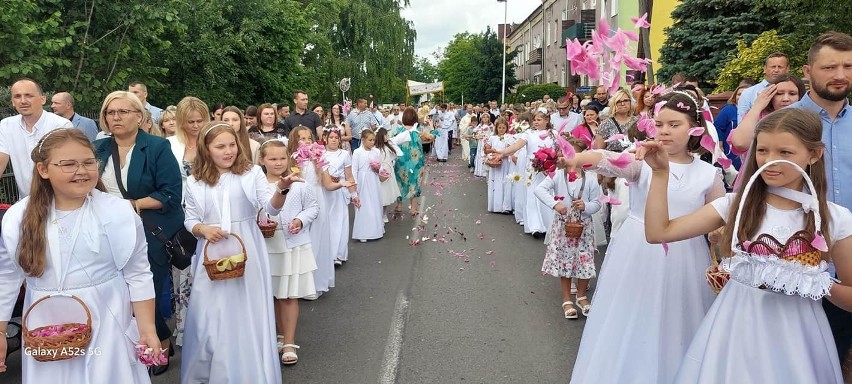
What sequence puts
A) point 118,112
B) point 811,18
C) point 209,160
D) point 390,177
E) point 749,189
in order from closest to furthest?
point 749,189 → point 209,160 → point 118,112 → point 811,18 → point 390,177

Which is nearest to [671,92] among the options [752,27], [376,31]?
[752,27]

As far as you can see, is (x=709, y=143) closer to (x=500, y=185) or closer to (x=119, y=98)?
(x=119, y=98)

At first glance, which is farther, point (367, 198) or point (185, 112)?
point (367, 198)

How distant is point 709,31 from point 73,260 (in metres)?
16.9

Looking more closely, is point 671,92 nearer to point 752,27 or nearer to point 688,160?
point 688,160

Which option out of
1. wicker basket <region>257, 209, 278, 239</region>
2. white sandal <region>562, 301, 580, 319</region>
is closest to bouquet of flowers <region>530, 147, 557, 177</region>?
wicker basket <region>257, 209, 278, 239</region>

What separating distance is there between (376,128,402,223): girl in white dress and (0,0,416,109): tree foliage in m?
4.88

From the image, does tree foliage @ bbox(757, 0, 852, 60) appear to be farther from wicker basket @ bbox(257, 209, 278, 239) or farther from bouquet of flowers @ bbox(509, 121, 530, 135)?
wicker basket @ bbox(257, 209, 278, 239)

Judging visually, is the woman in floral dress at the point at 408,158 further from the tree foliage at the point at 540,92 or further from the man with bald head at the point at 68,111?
the tree foliage at the point at 540,92

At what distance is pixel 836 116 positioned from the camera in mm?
3559

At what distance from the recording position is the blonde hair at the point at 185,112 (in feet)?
19.4

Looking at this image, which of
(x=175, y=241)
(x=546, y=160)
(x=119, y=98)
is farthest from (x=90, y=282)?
(x=546, y=160)

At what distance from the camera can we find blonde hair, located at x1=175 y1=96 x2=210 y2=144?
233 inches

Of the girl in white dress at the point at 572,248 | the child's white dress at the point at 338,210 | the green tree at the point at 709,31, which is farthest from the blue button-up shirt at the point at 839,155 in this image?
the green tree at the point at 709,31
